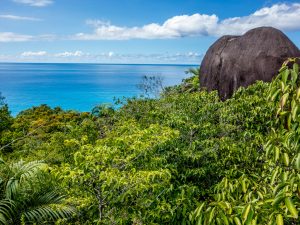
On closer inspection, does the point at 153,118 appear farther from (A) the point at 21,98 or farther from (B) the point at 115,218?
(A) the point at 21,98

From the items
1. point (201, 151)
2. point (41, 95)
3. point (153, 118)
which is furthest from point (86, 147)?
point (41, 95)

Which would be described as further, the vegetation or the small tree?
the small tree

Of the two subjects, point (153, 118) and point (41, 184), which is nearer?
point (41, 184)

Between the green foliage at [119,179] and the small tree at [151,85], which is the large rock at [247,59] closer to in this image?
the small tree at [151,85]

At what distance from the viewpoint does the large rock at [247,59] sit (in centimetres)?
1572

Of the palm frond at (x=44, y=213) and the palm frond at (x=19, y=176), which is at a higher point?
the palm frond at (x=19, y=176)

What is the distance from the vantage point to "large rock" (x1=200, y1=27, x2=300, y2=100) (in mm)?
15719

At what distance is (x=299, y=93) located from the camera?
2.50 m

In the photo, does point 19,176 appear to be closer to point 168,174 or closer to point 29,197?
point 29,197

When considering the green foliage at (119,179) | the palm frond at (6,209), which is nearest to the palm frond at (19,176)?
the palm frond at (6,209)

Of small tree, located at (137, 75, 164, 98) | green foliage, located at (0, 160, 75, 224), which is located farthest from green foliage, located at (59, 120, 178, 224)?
small tree, located at (137, 75, 164, 98)

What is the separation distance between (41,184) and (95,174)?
219cm

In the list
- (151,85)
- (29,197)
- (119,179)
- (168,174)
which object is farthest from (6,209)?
(151,85)

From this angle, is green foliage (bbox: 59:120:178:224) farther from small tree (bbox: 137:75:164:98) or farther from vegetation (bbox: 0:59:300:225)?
small tree (bbox: 137:75:164:98)
